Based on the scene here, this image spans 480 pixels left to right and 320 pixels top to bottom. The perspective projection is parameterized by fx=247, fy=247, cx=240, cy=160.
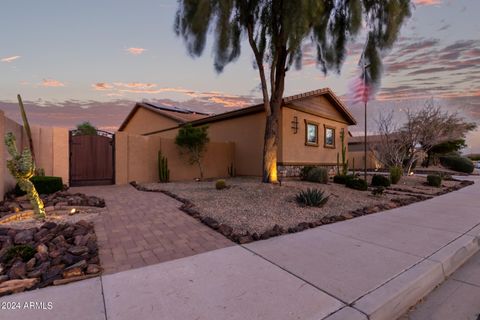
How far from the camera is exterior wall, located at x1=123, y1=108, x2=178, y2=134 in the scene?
62.7 feet

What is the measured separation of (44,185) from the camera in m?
7.70

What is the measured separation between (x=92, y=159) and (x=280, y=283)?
10890mm

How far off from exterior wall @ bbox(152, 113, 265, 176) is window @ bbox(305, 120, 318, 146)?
2.71m

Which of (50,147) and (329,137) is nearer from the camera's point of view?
(50,147)

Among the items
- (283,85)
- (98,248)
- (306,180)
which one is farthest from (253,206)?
(306,180)

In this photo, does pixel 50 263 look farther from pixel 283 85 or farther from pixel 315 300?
pixel 283 85

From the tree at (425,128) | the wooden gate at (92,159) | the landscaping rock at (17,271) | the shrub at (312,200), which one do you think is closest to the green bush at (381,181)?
the tree at (425,128)

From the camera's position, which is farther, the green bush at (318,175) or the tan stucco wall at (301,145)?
the tan stucco wall at (301,145)

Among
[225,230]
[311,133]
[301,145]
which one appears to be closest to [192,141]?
[301,145]

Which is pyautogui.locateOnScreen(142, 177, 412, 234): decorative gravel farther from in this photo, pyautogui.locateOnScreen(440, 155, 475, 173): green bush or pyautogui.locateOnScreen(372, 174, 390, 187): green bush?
pyautogui.locateOnScreen(440, 155, 475, 173): green bush

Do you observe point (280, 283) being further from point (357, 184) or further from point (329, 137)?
point (329, 137)

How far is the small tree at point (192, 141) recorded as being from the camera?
41.0ft

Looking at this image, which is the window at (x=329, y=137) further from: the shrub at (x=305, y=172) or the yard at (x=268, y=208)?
the yard at (x=268, y=208)

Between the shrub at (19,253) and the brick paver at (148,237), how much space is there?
0.84 m
